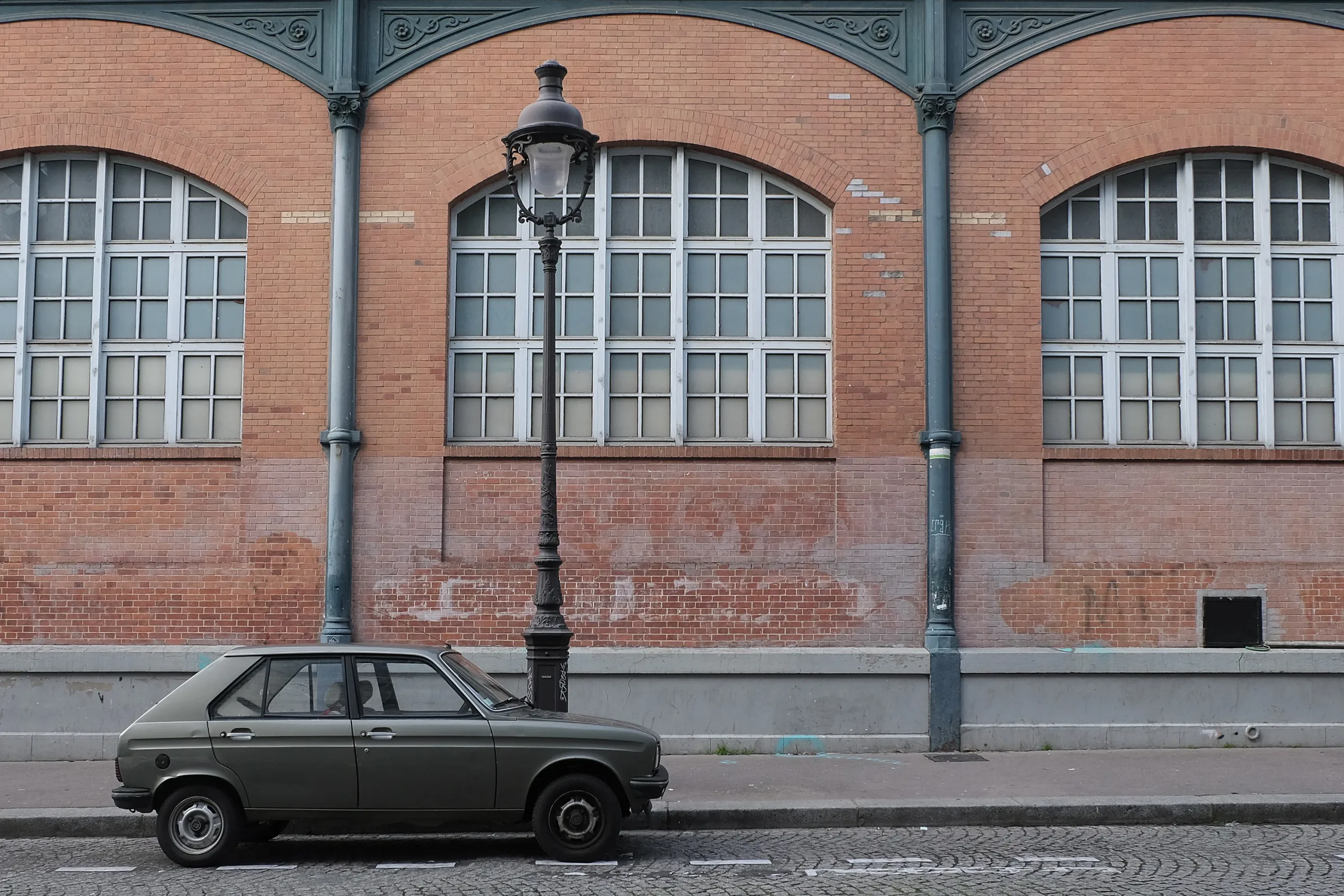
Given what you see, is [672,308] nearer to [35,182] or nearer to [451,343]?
[451,343]

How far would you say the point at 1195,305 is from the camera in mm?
13453

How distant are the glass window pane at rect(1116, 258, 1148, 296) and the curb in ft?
18.2

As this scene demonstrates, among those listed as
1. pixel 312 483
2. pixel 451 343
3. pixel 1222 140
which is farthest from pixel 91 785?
pixel 1222 140

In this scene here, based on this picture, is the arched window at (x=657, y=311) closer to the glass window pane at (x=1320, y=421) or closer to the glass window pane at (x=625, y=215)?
the glass window pane at (x=625, y=215)

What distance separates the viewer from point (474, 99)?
43.6 feet

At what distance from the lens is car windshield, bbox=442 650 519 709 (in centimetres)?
848

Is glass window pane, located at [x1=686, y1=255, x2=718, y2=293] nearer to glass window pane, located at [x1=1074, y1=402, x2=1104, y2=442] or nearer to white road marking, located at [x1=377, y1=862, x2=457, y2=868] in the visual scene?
glass window pane, located at [x1=1074, y1=402, x2=1104, y2=442]

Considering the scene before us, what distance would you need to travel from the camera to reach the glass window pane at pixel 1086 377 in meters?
13.4

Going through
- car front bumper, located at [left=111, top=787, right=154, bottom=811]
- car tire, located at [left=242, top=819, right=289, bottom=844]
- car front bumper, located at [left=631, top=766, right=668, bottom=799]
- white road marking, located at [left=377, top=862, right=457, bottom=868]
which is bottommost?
white road marking, located at [left=377, top=862, right=457, bottom=868]

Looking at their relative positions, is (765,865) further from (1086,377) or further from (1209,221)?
(1209,221)

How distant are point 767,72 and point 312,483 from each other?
6.08 metres

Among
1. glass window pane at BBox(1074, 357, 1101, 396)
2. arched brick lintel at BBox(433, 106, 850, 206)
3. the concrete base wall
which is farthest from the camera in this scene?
glass window pane at BBox(1074, 357, 1101, 396)

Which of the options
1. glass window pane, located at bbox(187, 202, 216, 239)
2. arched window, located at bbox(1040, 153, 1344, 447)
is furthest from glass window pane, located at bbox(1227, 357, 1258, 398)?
glass window pane, located at bbox(187, 202, 216, 239)

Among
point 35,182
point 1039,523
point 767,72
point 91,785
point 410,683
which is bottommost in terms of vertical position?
point 91,785
